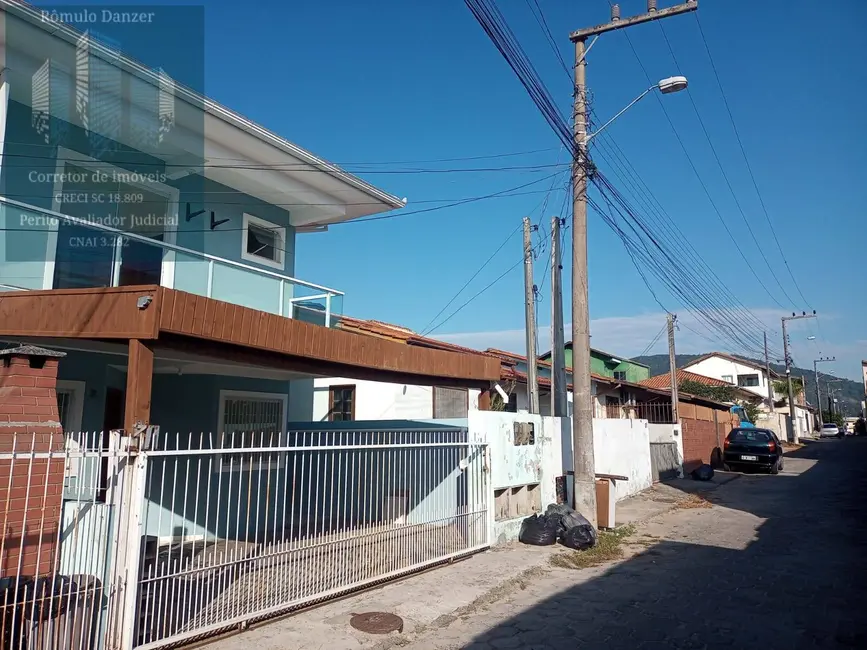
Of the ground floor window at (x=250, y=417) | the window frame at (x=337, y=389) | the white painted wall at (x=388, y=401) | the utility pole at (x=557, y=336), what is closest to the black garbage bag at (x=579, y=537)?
the utility pole at (x=557, y=336)

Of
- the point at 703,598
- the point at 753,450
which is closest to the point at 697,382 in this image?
the point at 753,450

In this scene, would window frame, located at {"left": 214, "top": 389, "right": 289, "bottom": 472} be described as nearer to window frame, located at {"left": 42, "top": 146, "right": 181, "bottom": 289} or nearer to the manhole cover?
window frame, located at {"left": 42, "top": 146, "right": 181, "bottom": 289}

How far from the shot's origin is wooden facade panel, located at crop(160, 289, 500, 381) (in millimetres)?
6105

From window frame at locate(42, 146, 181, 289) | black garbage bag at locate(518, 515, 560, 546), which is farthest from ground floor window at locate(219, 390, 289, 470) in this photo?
black garbage bag at locate(518, 515, 560, 546)

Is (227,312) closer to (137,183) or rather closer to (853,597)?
(137,183)

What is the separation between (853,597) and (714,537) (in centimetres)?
388

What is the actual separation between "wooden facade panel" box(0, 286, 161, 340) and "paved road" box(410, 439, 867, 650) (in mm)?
3873

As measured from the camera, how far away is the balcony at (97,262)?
22.8 ft

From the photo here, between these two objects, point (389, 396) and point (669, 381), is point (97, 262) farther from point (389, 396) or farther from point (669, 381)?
point (669, 381)

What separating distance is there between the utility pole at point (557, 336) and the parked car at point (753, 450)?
507 inches

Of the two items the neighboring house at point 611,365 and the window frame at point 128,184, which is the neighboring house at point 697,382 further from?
the window frame at point 128,184

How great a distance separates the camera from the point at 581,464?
10.4m

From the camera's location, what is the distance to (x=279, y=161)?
10.3m

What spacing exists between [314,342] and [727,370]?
6595 centimetres
